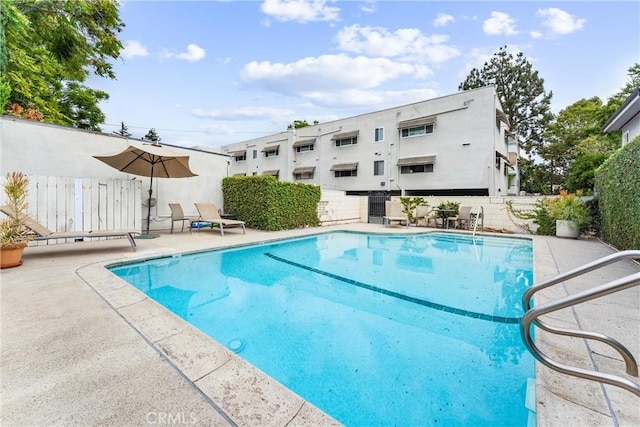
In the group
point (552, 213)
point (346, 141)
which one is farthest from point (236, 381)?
point (346, 141)

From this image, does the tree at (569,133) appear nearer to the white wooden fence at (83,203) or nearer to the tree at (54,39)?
the white wooden fence at (83,203)

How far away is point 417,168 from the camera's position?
2061cm

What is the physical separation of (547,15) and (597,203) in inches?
307

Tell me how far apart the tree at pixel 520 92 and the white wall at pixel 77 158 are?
97.3ft

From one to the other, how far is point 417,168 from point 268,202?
45.2 ft

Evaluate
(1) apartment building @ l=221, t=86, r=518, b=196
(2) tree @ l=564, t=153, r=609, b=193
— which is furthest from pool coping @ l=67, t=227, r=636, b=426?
(2) tree @ l=564, t=153, r=609, b=193

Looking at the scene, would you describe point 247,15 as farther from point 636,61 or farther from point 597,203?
point 636,61

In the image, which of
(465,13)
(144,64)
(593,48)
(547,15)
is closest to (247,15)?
(144,64)

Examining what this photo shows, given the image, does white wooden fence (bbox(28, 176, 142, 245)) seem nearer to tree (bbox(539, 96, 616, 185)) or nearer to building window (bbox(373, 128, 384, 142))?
building window (bbox(373, 128, 384, 142))

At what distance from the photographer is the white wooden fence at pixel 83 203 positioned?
22.6 ft

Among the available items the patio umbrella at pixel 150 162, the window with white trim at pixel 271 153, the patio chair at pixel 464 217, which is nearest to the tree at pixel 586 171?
the patio chair at pixel 464 217

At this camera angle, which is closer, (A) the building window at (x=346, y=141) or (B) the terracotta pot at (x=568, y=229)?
(B) the terracotta pot at (x=568, y=229)

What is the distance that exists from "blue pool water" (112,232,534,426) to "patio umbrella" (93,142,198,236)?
3199 mm

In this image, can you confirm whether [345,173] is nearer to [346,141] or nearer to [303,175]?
[346,141]
